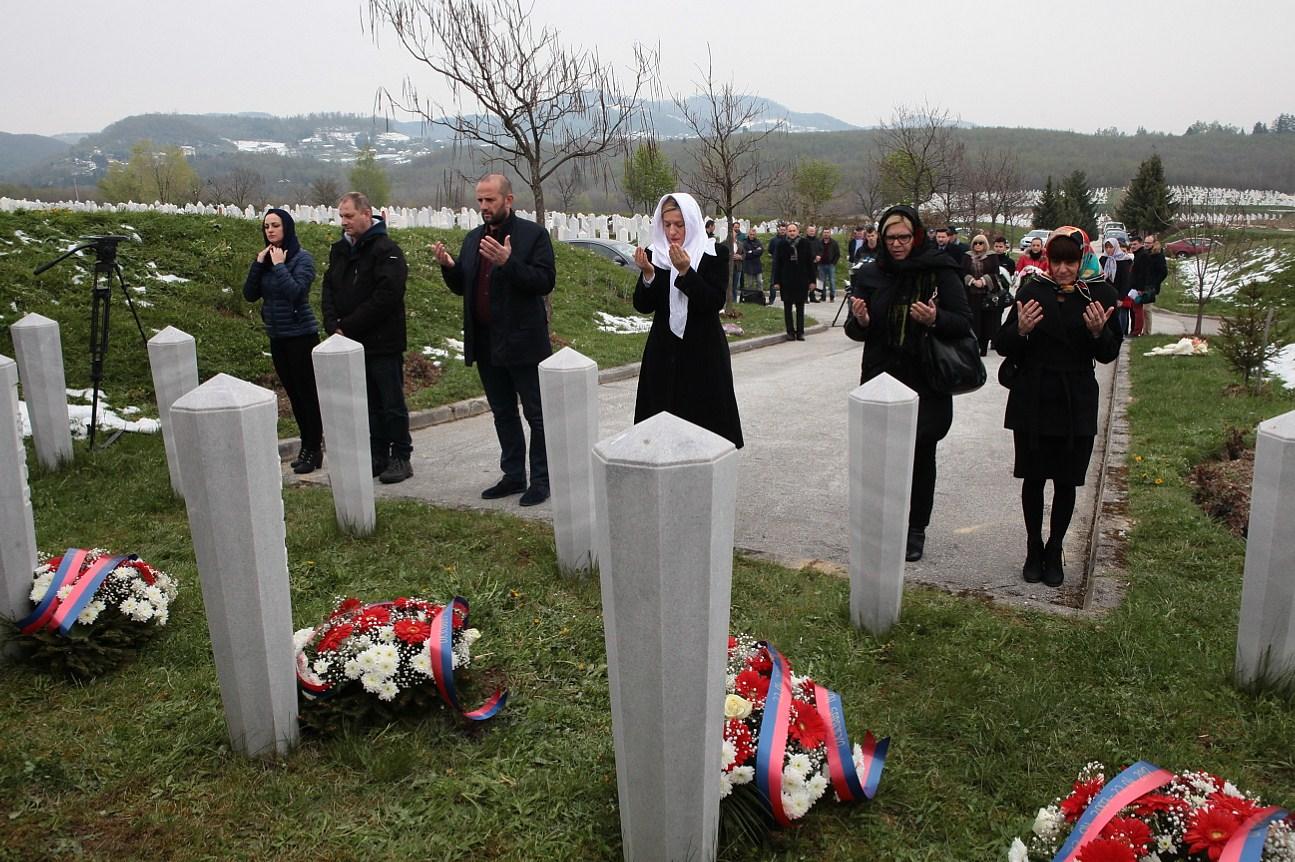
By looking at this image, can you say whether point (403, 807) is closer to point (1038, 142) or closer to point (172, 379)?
point (172, 379)

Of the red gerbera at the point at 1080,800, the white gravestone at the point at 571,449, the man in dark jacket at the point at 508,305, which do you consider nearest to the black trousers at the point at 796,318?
the man in dark jacket at the point at 508,305

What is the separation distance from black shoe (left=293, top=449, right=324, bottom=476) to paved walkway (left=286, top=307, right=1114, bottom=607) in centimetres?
11

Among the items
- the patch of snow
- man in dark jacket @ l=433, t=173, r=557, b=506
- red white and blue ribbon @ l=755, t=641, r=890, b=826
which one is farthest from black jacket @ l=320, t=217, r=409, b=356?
the patch of snow

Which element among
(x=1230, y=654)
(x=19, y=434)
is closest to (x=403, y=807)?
(x=19, y=434)

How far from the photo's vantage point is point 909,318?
16.8 feet

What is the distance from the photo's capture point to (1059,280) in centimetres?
486

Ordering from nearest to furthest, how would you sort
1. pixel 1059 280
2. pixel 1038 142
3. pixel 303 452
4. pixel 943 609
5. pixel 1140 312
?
pixel 943 609 → pixel 1059 280 → pixel 303 452 → pixel 1140 312 → pixel 1038 142

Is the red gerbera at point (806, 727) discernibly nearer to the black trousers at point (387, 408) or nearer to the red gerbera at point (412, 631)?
the red gerbera at point (412, 631)

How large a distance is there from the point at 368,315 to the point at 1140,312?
590 inches

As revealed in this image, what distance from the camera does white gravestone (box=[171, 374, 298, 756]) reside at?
295 cm

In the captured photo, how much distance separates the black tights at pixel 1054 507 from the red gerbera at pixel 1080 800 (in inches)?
103

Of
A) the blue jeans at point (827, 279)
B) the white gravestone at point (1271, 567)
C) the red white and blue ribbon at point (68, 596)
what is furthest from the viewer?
the blue jeans at point (827, 279)

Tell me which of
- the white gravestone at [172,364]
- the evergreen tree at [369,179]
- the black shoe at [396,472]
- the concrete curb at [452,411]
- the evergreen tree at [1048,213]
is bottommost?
the concrete curb at [452,411]

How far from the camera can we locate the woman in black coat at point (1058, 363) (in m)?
4.79
